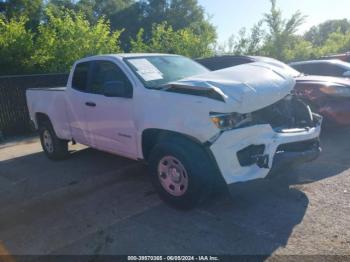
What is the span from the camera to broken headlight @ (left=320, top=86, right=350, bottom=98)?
645 cm

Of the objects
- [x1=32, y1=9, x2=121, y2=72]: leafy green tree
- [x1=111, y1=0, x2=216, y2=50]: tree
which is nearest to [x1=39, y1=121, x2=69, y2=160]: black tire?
[x1=32, y1=9, x2=121, y2=72]: leafy green tree

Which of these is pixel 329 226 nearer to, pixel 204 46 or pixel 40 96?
pixel 40 96

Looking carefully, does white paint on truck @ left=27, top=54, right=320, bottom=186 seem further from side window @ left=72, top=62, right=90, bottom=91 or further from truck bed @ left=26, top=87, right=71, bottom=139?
truck bed @ left=26, top=87, right=71, bottom=139

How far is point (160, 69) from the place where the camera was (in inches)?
196

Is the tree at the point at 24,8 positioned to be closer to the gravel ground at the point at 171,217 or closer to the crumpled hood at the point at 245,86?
the gravel ground at the point at 171,217

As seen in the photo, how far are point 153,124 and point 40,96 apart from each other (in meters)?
3.56

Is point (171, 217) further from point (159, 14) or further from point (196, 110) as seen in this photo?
point (159, 14)

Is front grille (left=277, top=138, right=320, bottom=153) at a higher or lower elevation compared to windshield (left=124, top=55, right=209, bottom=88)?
lower

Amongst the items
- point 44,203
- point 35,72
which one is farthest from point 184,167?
point 35,72

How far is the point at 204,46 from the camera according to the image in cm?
1778

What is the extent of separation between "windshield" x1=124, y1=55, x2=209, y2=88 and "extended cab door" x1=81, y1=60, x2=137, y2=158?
0.21 metres

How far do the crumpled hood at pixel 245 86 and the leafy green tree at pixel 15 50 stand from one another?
29.2ft

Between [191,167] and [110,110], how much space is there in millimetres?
1713

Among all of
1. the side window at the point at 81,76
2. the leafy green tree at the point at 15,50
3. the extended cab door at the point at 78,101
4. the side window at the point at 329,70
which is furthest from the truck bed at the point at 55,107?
the side window at the point at 329,70
